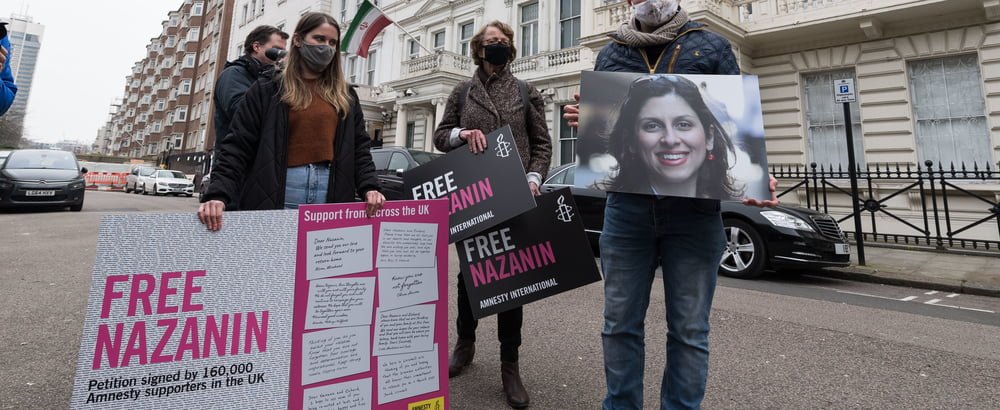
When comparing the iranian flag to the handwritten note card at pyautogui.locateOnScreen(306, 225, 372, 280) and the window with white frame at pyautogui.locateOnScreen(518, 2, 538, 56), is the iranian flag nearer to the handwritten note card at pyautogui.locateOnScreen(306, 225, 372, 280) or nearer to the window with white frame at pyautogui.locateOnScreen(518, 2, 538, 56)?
the window with white frame at pyautogui.locateOnScreen(518, 2, 538, 56)

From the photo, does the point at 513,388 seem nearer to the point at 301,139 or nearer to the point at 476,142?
the point at 476,142

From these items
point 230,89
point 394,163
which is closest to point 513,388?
point 230,89

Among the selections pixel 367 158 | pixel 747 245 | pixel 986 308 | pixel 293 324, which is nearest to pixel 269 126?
pixel 367 158

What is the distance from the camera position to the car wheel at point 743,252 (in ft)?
19.0

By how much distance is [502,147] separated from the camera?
2244 millimetres

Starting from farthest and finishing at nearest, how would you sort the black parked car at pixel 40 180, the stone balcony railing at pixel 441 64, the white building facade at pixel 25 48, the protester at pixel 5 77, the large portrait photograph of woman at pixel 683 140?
the white building facade at pixel 25 48 → the stone balcony railing at pixel 441 64 → the black parked car at pixel 40 180 → the protester at pixel 5 77 → the large portrait photograph of woman at pixel 683 140

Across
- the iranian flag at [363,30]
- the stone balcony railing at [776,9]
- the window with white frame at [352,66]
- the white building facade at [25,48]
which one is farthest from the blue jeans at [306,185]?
the white building facade at [25,48]

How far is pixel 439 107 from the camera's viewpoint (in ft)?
55.2

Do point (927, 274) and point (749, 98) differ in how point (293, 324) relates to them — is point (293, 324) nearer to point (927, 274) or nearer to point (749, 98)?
point (749, 98)

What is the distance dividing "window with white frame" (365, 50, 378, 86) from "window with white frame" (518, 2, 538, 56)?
9046mm

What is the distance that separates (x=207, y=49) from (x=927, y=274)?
55.7 metres

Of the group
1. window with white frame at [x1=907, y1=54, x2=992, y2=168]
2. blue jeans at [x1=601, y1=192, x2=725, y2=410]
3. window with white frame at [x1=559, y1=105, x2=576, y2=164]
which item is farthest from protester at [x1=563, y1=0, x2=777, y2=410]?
window with white frame at [x1=559, y1=105, x2=576, y2=164]

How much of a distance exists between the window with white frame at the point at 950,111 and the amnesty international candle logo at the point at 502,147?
38.7 feet

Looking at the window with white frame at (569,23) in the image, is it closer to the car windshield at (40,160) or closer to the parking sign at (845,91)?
the parking sign at (845,91)
